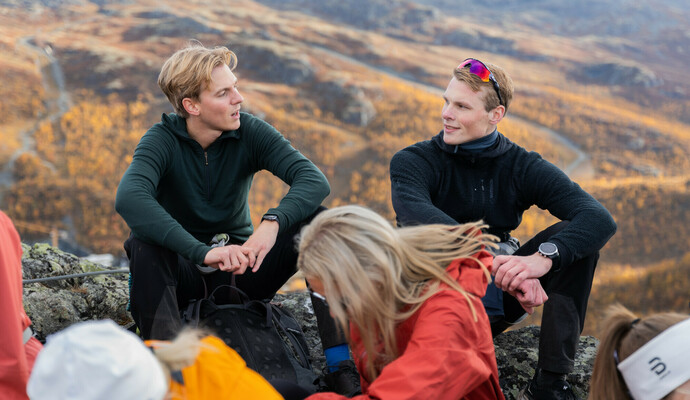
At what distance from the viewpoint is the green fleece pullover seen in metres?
2.97

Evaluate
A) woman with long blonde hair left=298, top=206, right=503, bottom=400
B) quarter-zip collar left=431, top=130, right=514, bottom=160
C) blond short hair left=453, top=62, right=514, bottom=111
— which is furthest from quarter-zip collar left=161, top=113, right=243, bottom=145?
woman with long blonde hair left=298, top=206, right=503, bottom=400

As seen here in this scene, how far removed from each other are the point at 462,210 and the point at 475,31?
53795 millimetres

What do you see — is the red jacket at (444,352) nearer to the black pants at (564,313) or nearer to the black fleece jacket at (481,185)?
the black pants at (564,313)

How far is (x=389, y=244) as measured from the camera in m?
1.91

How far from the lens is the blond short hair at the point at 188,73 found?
3.13 metres

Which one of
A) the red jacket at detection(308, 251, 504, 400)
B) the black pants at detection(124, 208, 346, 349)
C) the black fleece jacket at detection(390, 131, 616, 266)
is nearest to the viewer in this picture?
the red jacket at detection(308, 251, 504, 400)

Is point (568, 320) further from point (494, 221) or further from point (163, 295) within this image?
point (163, 295)

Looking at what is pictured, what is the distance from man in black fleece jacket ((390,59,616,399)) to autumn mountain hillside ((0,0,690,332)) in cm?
1867

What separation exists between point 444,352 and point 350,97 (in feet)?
125

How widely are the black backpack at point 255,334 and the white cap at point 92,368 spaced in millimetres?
1425

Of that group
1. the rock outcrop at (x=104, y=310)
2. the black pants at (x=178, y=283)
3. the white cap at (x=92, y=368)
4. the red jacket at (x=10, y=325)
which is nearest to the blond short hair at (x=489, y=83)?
the black pants at (x=178, y=283)

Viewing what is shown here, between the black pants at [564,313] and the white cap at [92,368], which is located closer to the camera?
the white cap at [92,368]

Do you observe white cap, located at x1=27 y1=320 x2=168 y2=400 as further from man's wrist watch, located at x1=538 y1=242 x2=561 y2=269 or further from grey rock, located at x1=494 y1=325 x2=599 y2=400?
grey rock, located at x1=494 y1=325 x2=599 y2=400

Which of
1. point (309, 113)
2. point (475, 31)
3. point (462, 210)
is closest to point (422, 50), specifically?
point (475, 31)
